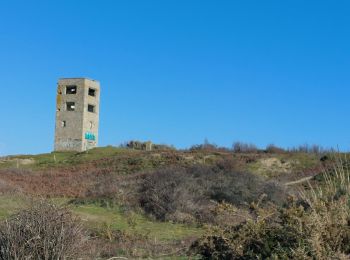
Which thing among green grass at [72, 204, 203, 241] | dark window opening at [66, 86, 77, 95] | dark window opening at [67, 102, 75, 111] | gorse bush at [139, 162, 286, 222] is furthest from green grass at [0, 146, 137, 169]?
green grass at [72, 204, 203, 241]

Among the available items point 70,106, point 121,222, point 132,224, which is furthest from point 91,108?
point 132,224

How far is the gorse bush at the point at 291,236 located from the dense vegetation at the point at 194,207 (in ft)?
0.05

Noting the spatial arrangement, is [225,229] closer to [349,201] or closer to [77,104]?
[349,201]

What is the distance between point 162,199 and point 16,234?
558 inches

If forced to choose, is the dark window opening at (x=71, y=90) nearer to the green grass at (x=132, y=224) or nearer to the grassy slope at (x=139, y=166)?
the grassy slope at (x=139, y=166)

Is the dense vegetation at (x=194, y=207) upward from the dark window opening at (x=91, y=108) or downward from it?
downward

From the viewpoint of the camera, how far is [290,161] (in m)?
46.6

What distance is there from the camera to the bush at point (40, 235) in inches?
345

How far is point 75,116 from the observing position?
252 ft

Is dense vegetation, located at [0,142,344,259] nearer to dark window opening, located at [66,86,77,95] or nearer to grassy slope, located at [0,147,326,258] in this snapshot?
grassy slope, located at [0,147,326,258]

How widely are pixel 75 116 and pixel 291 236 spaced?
A: 7061 cm

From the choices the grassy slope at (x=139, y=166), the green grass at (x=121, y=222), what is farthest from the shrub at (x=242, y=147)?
the green grass at (x=121, y=222)

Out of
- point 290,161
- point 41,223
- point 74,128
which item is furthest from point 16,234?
point 74,128

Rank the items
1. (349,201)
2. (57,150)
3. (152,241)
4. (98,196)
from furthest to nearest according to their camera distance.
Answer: (57,150) → (98,196) → (152,241) → (349,201)
